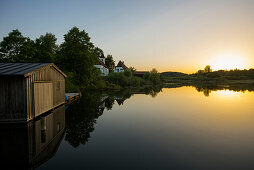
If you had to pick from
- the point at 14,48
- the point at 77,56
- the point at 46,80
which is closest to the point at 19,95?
the point at 46,80

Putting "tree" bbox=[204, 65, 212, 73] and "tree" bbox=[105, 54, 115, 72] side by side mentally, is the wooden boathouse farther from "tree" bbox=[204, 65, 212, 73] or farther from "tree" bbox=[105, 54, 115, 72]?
"tree" bbox=[204, 65, 212, 73]

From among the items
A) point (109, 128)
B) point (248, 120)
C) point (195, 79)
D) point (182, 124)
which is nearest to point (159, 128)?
point (182, 124)

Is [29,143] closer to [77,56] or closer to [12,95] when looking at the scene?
[12,95]

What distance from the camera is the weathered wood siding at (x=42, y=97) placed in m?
10.2

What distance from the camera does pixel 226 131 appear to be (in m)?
8.53

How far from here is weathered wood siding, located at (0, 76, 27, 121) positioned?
9180 mm

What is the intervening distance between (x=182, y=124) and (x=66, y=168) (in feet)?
24.6

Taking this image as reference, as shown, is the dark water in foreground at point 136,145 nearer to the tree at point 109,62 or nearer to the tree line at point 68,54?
the tree line at point 68,54

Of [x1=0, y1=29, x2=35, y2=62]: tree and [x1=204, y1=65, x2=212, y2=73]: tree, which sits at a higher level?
[x1=204, y1=65, x2=212, y2=73]: tree

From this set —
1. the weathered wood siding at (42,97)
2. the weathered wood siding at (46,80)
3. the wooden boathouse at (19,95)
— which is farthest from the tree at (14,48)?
the wooden boathouse at (19,95)

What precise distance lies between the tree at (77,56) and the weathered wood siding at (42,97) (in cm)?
1402

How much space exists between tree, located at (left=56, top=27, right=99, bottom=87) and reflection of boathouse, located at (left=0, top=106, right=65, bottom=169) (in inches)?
703

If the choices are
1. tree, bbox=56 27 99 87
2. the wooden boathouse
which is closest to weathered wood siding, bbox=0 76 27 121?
the wooden boathouse

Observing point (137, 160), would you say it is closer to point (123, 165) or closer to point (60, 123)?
point (123, 165)
